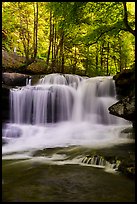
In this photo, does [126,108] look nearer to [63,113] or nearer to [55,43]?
[63,113]

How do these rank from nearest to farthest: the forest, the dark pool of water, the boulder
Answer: the dark pool of water, the boulder, the forest

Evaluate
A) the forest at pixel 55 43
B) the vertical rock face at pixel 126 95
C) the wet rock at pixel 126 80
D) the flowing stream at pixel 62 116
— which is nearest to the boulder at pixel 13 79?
the flowing stream at pixel 62 116

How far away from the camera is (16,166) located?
6520mm

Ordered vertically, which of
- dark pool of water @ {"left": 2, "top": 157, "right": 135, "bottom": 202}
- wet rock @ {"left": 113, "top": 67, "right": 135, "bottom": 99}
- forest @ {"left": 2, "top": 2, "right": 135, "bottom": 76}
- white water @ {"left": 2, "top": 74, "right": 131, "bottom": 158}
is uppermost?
forest @ {"left": 2, "top": 2, "right": 135, "bottom": 76}

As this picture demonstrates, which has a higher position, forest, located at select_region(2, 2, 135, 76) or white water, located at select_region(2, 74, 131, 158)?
forest, located at select_region(2, 2, 135, 76)

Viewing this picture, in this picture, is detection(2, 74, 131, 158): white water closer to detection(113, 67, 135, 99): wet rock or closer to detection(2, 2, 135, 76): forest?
detection(113, 67, 135, 99): wet rock

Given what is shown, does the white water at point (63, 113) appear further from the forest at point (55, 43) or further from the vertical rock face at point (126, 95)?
the forest at point (55, 43)

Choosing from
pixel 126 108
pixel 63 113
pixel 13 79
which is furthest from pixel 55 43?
pixel 126 108

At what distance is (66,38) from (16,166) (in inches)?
574

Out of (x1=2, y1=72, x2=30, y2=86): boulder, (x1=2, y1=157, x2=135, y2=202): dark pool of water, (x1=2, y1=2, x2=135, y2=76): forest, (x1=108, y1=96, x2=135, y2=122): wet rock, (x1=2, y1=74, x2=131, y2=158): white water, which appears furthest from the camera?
(x1=2, y1=2, x2=135, y2=76): forest

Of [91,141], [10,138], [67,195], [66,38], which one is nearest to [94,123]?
[91,141]

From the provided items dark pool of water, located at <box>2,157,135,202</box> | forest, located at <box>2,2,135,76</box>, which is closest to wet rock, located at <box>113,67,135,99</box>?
forest, located at <box>2,2,135,76</box>

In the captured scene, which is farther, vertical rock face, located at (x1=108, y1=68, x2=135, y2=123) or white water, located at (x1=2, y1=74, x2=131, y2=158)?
white water, located at (x1=2, y1=74, x2=131, y2=158)

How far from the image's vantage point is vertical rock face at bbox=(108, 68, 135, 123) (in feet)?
24.7
